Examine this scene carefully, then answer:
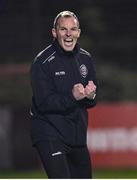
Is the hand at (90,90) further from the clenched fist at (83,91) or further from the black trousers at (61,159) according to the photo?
the black trousers at (61,159)

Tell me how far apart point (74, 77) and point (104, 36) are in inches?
615

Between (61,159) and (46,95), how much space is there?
51cm

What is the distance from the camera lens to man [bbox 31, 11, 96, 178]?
19.2 ft

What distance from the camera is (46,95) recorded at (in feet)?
19.2

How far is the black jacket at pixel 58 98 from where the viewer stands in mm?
5879

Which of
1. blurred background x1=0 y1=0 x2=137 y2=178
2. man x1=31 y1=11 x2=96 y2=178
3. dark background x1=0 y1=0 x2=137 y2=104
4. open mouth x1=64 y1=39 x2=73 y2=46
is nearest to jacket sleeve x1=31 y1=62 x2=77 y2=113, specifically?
man x1=31 y1=11 x2=96 y2=178

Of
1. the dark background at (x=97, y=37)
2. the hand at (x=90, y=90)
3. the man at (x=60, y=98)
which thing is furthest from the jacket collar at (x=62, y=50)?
the dark background at (x=97, y=37)

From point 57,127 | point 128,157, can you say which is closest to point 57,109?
point 57,127

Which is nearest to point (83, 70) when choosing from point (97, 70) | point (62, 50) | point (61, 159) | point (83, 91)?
point (62, 50)

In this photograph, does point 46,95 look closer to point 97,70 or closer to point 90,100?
point 90,100

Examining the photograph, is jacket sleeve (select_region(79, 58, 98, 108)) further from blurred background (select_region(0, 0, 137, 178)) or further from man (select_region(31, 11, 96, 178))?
blurred background (select_region(0, 0, 137, 178))

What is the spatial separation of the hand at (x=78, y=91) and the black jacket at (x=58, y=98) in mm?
68

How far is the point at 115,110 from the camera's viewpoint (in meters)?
16.2

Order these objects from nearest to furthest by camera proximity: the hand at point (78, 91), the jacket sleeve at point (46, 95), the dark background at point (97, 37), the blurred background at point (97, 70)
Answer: the hand at point (78, 91), the jacket sleeve at point (46, 95), the blurred background at point (97, 70), the dark background at point (97, 37)
